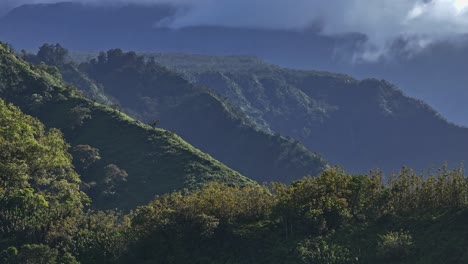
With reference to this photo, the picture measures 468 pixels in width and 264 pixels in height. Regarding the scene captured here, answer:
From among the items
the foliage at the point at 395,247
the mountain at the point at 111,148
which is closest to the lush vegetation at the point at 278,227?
the foliage at the point at 395,247

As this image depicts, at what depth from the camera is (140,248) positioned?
3206 centimetres

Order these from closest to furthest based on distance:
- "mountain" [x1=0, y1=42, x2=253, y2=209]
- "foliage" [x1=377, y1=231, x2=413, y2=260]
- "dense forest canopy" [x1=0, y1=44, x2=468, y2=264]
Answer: "foliage" [x1=377, y1=231, x2=413, y2=260]
"dense forest canopy" [x1=0, y1=44, x2=468, y2=264]
"mountain" [x1=0, y1=42, x2=253, y2=209]

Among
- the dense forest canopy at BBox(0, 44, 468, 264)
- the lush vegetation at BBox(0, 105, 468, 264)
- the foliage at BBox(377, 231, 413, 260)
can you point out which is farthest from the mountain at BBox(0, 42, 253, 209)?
the foliage at BBox(377, 231, 413, 260)

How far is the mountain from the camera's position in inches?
3177

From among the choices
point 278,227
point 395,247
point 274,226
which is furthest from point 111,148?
point 395,247

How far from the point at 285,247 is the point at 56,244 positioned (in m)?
13.3

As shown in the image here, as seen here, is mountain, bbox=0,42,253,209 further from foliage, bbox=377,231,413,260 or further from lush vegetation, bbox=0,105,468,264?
foliage, bbox=377,231,413,260

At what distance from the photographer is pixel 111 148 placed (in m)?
91.9

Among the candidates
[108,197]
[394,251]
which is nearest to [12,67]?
[108,197]

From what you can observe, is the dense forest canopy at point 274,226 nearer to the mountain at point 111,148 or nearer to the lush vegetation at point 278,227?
the lush vegetation at point 278,227

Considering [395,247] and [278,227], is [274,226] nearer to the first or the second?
[278,227]

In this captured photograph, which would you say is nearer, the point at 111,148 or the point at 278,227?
the point at 278,227

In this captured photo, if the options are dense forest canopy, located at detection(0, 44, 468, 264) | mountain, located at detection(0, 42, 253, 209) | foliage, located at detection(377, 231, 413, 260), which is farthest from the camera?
mountain, located at detection(0, 42, 253, 209)

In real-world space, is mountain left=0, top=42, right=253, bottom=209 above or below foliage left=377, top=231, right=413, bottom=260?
above
